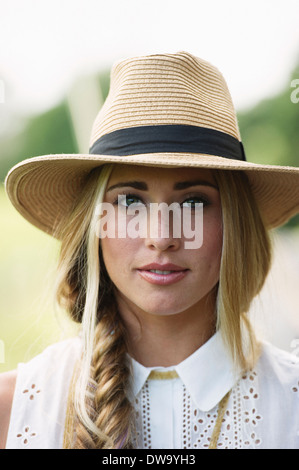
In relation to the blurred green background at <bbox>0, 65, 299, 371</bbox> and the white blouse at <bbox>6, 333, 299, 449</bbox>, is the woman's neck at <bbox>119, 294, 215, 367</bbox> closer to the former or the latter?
the white blouse at <bbox>6, 333, 299, 449</bbox>

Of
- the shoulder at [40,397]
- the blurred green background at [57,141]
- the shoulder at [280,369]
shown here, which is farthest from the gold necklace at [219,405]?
the blurred green background at [57,141]

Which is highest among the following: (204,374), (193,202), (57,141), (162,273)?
(57,141)

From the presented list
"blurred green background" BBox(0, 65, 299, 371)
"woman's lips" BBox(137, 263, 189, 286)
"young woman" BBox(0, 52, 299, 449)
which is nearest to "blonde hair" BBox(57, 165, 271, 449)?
"young woman" BBox(0, 52, 299, 449)

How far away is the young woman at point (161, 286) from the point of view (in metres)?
1.66

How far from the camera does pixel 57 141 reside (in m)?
9.63

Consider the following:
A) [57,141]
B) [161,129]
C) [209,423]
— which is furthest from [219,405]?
[57,141]

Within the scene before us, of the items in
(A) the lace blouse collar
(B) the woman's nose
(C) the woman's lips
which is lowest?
(A) the lace blouse collar

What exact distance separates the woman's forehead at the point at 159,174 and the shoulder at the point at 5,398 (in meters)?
0.80

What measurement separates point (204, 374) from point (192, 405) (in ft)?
0.37

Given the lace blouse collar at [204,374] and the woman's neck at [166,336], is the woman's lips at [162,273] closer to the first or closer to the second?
the woman's neck at [166,336]

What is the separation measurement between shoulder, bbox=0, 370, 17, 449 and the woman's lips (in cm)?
64

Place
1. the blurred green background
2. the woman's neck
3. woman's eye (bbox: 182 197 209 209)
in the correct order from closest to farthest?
woman's eye (bbox: 182 197 209 209) → the woman's neck → the blurred green background

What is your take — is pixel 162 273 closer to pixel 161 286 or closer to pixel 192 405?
pixel 161 286

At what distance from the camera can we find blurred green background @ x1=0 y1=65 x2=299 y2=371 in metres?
7.13
